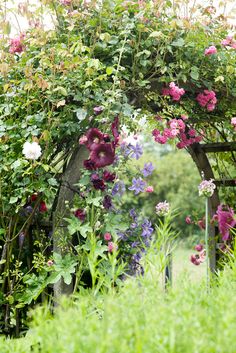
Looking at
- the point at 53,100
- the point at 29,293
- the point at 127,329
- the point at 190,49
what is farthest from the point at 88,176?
the point at 127,329

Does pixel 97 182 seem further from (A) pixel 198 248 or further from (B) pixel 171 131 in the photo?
(A) pixel 198 248

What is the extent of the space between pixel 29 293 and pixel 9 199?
0.48 metres

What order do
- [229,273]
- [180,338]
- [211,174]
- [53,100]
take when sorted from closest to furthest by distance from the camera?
[180,338]
[229,273]
[53,100]
[211,174]

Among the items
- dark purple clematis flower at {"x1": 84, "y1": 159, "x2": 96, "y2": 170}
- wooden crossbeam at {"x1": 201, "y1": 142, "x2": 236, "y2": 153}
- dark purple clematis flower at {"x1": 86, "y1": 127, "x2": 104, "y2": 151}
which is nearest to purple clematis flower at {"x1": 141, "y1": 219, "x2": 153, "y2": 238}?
dark purple clematis flower at {"x1": 84, "y1": 159, "x2": 96, "y2": 170}

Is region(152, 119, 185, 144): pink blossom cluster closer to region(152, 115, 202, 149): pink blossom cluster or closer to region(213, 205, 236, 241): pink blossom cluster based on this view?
region(152, 115, 202, 149): pink blossom cluster

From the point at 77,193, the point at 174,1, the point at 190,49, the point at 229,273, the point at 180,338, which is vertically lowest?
the point at 180,338

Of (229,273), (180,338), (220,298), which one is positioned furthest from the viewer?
(229,273)

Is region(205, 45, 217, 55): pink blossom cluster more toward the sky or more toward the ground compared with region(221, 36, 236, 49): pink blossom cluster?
more toward the ground

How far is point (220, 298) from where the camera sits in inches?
74.6

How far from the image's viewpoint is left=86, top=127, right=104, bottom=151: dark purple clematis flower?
316 centimetres

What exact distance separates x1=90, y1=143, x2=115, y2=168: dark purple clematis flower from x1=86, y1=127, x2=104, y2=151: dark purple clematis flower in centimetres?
2

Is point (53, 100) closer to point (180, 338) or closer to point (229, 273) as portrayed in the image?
point (229, 273)

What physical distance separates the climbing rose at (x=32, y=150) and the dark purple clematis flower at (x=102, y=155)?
0.27 metres

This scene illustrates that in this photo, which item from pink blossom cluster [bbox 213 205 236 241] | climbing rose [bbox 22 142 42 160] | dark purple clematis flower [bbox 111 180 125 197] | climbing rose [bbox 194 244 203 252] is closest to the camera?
climbing rose [bbox 22 142 42 160]
